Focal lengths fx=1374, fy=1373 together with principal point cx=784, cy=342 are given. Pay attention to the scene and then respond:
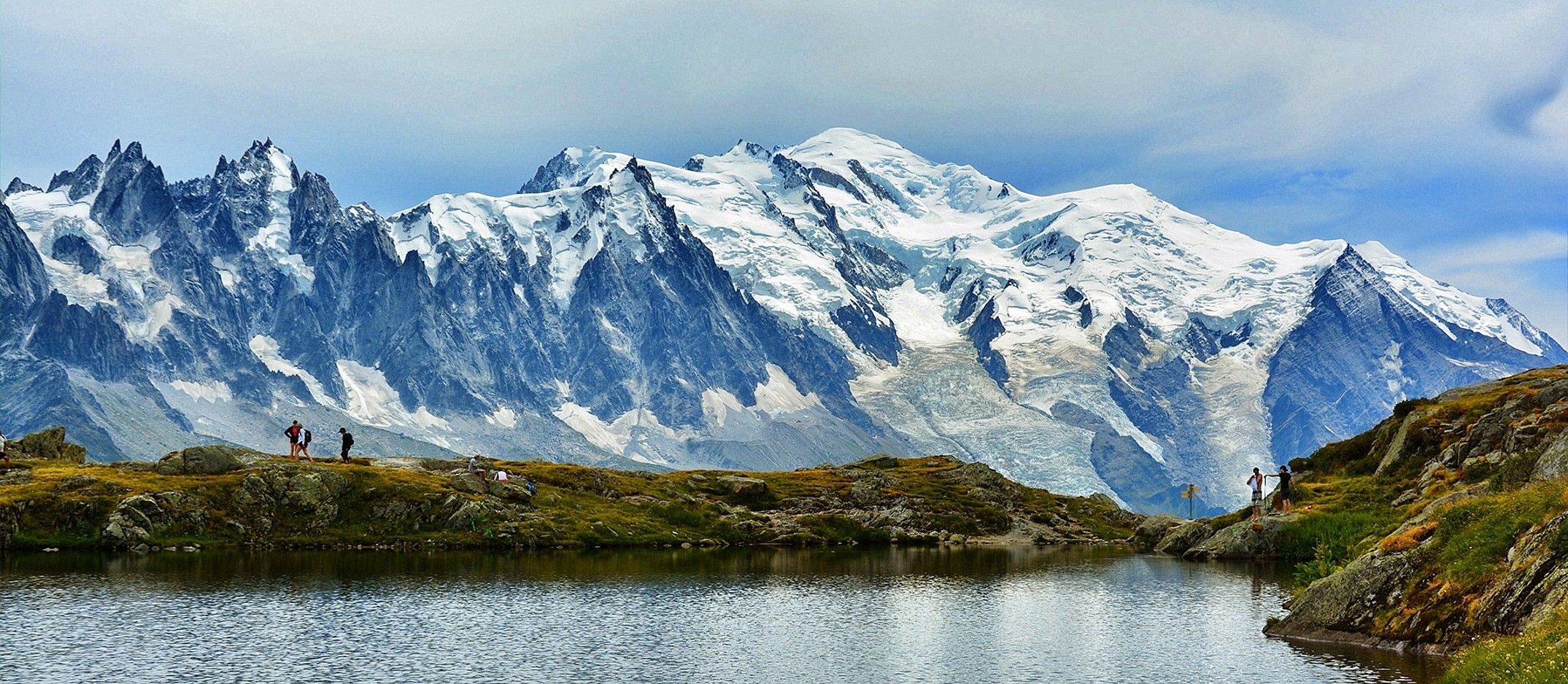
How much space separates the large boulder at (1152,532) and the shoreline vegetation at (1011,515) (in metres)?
0.29

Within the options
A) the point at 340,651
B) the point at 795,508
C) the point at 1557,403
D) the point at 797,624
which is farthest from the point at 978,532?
the point at 340,651

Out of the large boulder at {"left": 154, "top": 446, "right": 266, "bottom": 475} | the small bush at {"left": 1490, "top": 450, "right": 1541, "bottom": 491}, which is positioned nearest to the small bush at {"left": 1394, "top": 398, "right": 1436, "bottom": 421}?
the small bush at {"left": 1490, "top": 450, "right": 1541, "bottom": 491}

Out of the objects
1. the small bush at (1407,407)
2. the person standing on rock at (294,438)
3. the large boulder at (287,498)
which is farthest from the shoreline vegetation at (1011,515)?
the person standing on rock at (294,438)

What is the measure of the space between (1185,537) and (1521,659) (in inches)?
4010

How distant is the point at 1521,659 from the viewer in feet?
141

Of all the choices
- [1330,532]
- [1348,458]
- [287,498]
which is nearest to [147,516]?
[287,498]

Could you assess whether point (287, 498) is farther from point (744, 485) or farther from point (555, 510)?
point (744, 485)

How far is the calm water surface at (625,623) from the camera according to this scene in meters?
62.0

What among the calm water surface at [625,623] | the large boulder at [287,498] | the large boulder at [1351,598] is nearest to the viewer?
the calm water surface at [625,623]

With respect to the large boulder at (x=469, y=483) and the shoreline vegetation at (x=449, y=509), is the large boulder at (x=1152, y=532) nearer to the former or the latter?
the shoreline vegetation at (x=449, y=509)

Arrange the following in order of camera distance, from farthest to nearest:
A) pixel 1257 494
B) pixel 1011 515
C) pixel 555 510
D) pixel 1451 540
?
pixel 1011 515 < pixel 555 510 < pixel 1257 494 < pixel 1451 540

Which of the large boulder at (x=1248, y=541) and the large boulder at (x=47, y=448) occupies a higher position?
the large boulder at (x=47, y=448)

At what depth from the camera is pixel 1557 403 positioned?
9831 centimetres

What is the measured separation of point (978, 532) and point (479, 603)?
329 feet
